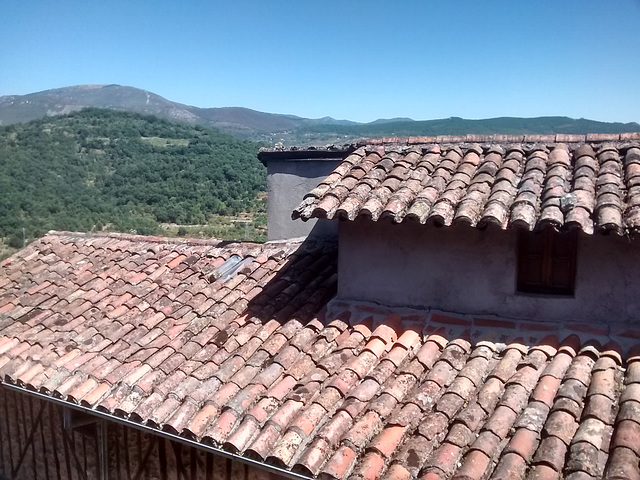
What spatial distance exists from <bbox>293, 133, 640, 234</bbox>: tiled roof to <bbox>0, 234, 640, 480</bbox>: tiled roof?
1.09 meters

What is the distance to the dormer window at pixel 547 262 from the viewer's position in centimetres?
480

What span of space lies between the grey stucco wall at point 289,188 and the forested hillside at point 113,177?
2687 cm

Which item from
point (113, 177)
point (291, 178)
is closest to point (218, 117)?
point (113, 177)

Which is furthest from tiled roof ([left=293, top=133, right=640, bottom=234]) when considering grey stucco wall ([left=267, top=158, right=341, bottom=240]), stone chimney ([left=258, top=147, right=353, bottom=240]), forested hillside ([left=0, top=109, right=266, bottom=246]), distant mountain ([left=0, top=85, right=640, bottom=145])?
distant mountain ([left=0, top=85, right=640, bottom=145])

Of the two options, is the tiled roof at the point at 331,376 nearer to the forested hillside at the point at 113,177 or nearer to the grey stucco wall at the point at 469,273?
the grey stucco wall at the point at 469,273

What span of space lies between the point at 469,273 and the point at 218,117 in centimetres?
9063

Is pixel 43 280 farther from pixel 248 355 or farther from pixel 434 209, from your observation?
pixel 434 209

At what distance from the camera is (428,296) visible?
5219 mm

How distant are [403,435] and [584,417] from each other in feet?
4.22

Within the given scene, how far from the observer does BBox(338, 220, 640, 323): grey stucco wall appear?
14.9 ft

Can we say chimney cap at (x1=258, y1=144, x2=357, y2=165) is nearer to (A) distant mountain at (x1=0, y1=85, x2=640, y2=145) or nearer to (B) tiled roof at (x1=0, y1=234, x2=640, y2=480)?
(B) tiled roof at (x1=0, y1=234, x2=640, y2=480)

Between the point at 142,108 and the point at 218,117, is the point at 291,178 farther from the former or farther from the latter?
the point at 218,117

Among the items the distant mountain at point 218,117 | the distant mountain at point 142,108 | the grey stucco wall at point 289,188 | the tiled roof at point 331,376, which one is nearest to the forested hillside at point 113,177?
the distant mountain at point 218,117

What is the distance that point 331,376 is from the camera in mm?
4590
